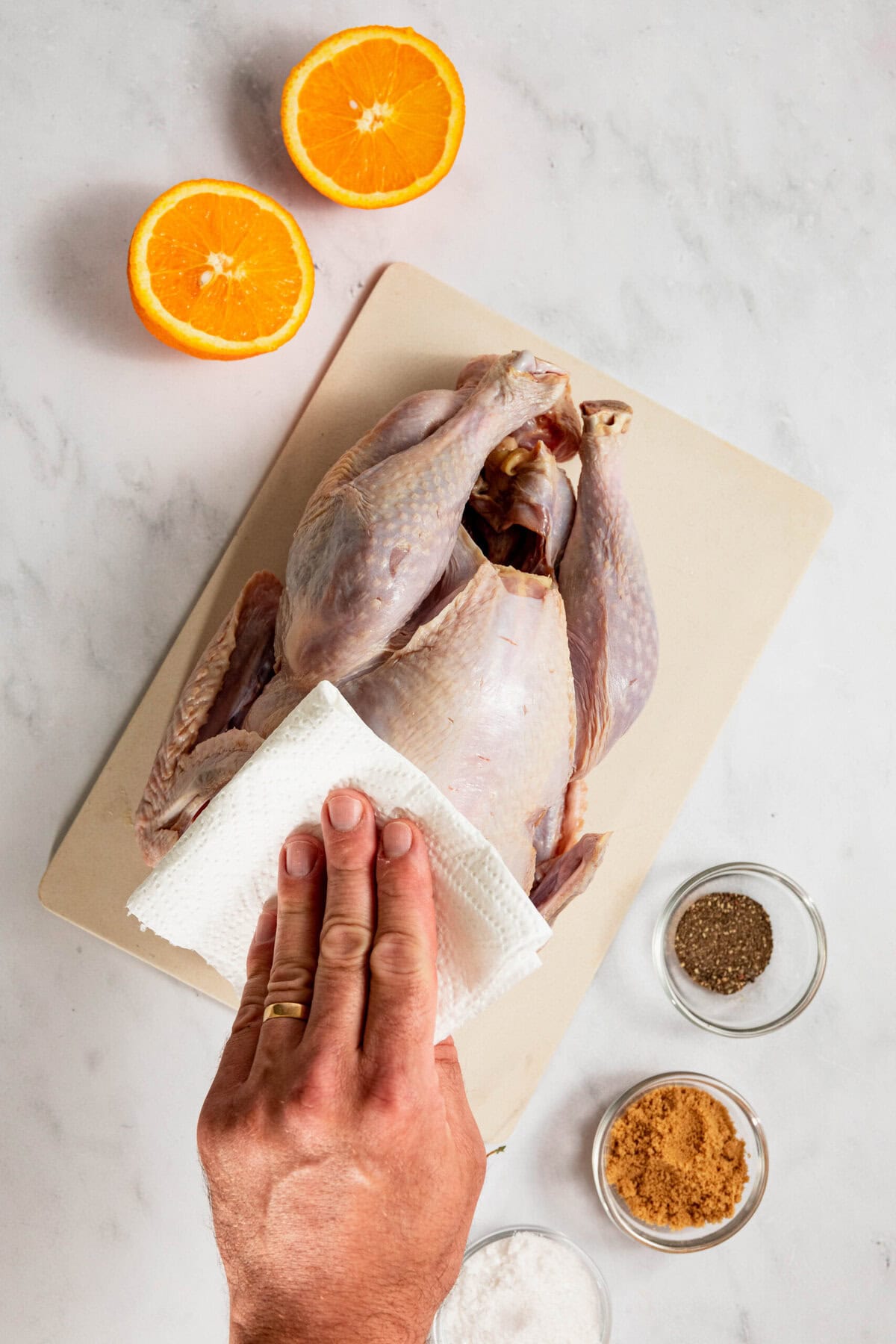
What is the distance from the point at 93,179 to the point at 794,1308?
2.59m

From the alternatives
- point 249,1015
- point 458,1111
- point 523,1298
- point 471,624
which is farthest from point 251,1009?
point 523,1298

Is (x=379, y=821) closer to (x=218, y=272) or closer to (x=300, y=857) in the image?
(x=300, y=857)

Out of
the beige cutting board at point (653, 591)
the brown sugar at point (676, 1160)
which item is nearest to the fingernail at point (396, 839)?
the beige cutting board at point (653, 591)

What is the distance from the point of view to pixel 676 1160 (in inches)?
77.8

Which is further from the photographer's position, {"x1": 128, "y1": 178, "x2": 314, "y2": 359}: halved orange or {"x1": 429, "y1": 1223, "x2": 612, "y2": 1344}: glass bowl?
{"x1": 429, "y1": 1223, "x2": 612, "y2": 1344}: glass bowl

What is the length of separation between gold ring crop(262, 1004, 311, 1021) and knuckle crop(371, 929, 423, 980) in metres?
0.10

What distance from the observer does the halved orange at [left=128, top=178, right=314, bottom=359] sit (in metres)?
1.82

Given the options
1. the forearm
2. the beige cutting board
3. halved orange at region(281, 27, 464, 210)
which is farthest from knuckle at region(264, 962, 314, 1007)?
halved orange at region(281, 27, 464, 210)

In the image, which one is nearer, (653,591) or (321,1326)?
(321,1326)

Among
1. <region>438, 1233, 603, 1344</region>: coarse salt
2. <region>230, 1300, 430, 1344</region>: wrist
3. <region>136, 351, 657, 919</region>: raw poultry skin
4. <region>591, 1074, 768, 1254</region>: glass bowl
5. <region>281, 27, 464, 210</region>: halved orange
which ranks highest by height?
<region>281, 27, 464, 210</region>: halved orange

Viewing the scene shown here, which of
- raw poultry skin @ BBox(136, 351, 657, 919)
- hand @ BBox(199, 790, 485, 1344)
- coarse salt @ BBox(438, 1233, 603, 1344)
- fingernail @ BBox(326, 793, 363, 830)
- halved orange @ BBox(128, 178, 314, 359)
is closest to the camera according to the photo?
hand @ BBox(199, 790, 485, 1344)

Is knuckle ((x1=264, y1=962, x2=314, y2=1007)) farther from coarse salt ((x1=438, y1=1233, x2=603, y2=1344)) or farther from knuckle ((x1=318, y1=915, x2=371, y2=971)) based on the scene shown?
coarse salt ((x1=438, y1=1233, x2=603, y2=1344))

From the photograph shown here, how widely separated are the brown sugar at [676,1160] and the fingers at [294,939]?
934 mm

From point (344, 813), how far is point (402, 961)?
20cm
